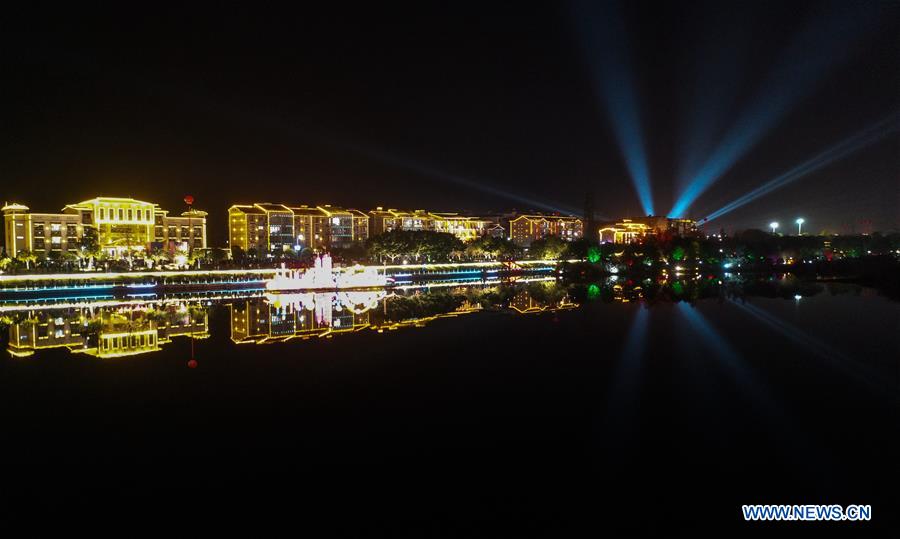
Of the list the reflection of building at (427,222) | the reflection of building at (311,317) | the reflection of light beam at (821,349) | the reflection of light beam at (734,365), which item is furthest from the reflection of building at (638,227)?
the reflection of light beam at (734,365)

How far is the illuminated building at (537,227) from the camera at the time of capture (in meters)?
65.8

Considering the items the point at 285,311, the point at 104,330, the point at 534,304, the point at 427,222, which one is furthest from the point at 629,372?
the point at 427,222

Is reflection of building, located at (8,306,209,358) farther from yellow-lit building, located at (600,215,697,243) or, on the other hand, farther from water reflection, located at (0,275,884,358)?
yellow-lit building, located at (600,215,697,243)

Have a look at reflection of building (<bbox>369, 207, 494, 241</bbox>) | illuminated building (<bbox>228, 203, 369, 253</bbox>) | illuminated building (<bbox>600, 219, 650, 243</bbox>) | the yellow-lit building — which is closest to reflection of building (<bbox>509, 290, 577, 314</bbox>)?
illuminated building (<bbox>228, 203, 369, 253</bbox>)

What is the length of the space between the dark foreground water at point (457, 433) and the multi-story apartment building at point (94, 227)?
30.9 metres

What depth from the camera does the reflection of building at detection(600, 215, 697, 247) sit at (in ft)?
232

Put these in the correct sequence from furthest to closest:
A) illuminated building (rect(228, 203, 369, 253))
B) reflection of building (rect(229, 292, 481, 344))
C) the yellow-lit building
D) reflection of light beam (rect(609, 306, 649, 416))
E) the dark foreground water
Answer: the yellow-lit building → illuminated building (rect(228, 203, 369, 253)) → reflection of building (rect(229, 292, 481, 344)) → reflection of light beam (rect(609, 306, 649, 416)) → the dark foreground water

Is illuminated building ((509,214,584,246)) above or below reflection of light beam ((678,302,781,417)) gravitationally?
above

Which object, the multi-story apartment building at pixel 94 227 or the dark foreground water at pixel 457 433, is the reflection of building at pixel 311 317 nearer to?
the dark foreground water at pixel 457 433

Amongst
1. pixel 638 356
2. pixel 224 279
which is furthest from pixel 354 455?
pixel 224 279

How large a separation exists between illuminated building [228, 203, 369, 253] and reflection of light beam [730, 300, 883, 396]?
124ft

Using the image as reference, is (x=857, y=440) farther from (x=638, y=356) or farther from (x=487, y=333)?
(x=487, y=333)

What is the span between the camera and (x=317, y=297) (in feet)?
70.8

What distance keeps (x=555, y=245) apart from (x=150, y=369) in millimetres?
35944
